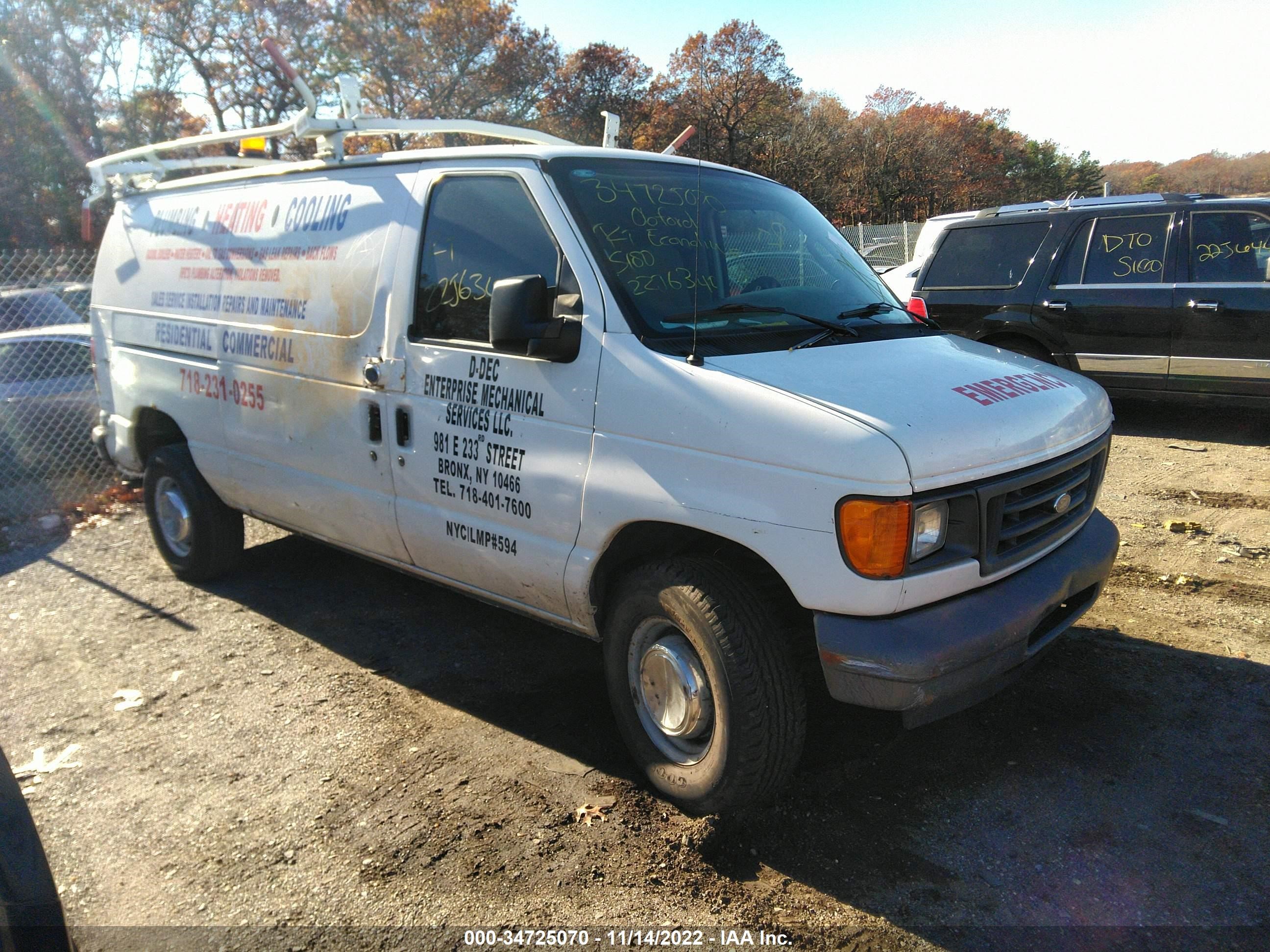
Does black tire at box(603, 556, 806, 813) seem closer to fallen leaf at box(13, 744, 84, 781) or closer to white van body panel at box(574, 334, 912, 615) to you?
white van body panel at box(574, 334, 912, 615)

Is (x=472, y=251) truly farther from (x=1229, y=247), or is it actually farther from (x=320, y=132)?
(x=1229, y=247)

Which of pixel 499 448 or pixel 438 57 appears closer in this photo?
pixel 499 448

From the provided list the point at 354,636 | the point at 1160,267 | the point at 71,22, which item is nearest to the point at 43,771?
the point at 354,636

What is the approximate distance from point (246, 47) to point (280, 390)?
94.2 ft

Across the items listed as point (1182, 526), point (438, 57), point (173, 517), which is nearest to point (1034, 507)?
point (1182, 526)

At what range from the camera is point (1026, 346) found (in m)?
8.53

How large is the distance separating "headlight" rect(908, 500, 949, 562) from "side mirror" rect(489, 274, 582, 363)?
1273mm

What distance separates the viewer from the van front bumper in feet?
8.39

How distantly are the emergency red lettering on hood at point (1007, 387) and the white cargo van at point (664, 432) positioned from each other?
0.7 inches

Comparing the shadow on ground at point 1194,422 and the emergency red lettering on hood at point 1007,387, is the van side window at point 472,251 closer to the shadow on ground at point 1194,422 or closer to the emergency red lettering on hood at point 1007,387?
the emergency red lettering on hood at point 1007,387

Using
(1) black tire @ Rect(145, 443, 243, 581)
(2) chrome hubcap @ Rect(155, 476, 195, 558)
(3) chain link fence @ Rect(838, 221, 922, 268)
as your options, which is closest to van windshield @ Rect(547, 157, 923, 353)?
(1) black tire @ Rect(145, 443, 243, 581)

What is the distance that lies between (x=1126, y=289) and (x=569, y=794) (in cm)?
707

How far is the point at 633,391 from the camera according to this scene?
9.75 ft

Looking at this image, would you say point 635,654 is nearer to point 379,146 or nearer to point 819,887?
point 819,887
